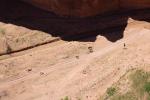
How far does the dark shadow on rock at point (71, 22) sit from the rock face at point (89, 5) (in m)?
0.19

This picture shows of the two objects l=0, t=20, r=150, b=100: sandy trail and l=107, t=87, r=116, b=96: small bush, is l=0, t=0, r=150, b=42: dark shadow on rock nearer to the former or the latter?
l=0, t=20, r=150, b=100: sandy trail

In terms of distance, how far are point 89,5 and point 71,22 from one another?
90 cm

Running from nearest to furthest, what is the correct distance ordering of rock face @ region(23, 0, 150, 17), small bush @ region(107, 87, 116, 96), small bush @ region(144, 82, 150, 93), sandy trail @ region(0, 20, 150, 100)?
small bush @ region(144, 82, 150, 93), small bush @ region(107, 87, 116, 96), sandy trail @ region(0, 20, 150, 100), rock face @ region(23, 0, 150, 17)

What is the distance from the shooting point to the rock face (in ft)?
46.0

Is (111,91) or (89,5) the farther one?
(89,5)

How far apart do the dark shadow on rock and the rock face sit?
190 mm

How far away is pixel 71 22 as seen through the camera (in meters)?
14.6

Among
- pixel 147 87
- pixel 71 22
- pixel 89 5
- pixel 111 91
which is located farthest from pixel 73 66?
pixel 147 87

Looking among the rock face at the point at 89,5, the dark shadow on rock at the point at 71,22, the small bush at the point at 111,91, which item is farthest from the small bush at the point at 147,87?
the rock face at the point at 89,5

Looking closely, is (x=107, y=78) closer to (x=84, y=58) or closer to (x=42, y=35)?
(x=84, y=58)

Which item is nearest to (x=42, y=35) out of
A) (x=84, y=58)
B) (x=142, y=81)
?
(x=84, y=58)

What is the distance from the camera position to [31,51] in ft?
46.5

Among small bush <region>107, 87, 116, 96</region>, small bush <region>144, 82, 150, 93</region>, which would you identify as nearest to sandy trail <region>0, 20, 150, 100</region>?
small bush <region>107, 87, 116, 96</region>

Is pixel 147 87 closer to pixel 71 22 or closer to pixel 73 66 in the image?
pixel 73 66
